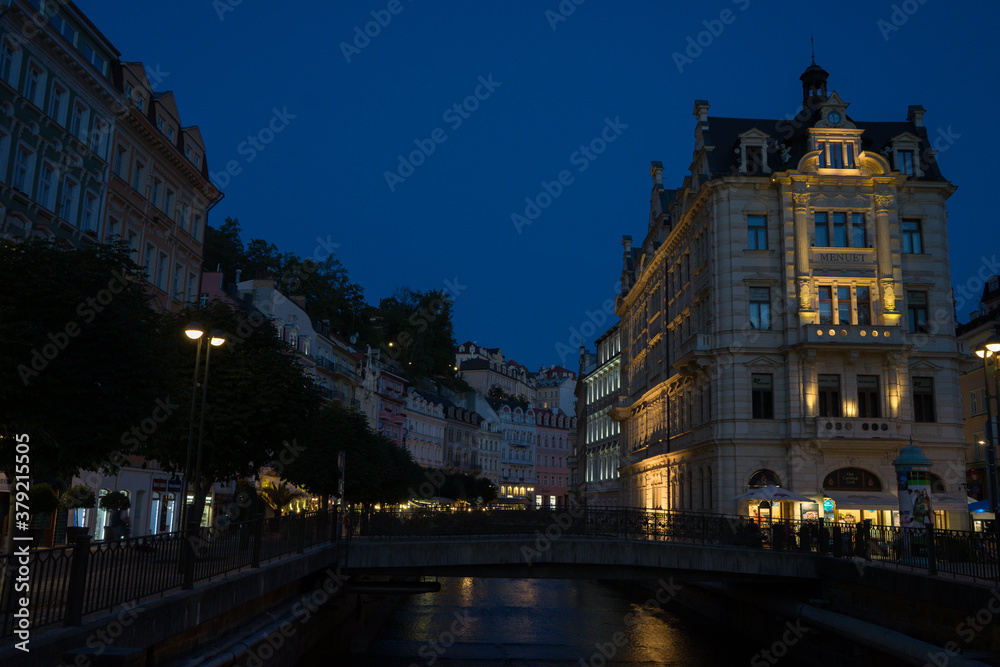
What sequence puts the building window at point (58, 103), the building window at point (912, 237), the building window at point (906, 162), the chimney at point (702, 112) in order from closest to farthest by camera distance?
1. the building window at point (58, 103)
2. the building window at point (912, 237)
3. the building window at point (906, 162)
4. the chimney at point (702, 112)

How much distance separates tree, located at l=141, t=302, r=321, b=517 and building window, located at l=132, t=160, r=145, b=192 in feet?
46.0

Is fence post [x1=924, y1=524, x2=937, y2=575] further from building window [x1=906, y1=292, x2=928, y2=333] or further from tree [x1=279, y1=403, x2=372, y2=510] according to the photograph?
tree [x1=279, y1=403, x2=372, y2=510]

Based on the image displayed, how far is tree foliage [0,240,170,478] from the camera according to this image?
16609 millimetres

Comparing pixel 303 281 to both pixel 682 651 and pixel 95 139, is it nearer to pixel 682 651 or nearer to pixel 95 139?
pixel 95 139

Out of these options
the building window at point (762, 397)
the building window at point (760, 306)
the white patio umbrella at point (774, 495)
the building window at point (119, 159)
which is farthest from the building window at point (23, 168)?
the building window at point (762, 397)

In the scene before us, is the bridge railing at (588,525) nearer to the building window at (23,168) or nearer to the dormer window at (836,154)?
the building window at (23,168)

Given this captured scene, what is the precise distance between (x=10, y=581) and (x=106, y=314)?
8.59 meters

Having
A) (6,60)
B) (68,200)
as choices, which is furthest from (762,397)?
(6,60)

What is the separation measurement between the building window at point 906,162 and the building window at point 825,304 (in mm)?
7859

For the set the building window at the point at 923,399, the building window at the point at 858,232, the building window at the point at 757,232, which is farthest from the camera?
the building window at the point at 757,232

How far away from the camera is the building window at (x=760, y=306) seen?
45250mm

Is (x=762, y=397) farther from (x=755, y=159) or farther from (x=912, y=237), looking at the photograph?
(x=755, y=159)

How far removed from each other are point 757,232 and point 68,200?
31.8 meters

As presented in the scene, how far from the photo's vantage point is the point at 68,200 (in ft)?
118
